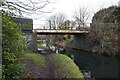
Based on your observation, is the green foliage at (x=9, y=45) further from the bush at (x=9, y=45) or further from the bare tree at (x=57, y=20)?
the bare tree at (x=57, y=20)

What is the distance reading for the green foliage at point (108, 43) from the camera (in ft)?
54.3

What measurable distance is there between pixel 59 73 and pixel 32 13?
375cm

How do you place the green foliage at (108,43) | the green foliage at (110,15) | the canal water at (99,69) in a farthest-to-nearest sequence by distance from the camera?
the green foliage at (110,15) → the green foliage at (108,43) → the canal water at (99,69)

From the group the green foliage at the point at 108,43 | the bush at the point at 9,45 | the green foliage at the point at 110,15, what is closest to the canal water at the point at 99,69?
the green foliage at the point at 108,43

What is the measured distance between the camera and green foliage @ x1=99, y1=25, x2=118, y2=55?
16547 mm

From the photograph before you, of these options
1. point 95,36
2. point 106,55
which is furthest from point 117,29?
point 106,55

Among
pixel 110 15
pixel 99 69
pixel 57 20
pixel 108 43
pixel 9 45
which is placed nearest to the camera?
pixel 9 45

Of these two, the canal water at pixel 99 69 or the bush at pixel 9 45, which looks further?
the canal water at pixel 99 69

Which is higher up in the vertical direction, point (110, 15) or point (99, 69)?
point (110, 15)

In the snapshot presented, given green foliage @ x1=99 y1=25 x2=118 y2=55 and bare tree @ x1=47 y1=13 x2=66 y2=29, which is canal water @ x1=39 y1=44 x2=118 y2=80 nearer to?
green foliage @ x1=99 y1=25 x2=118 y2=55

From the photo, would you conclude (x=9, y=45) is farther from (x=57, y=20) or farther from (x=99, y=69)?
(x=57, y=20)

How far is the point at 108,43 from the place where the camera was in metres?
17.4

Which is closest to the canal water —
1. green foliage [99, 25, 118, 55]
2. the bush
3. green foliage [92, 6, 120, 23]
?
green foliage [99, 25, 118, 55]

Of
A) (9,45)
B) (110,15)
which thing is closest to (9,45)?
(9,45)
